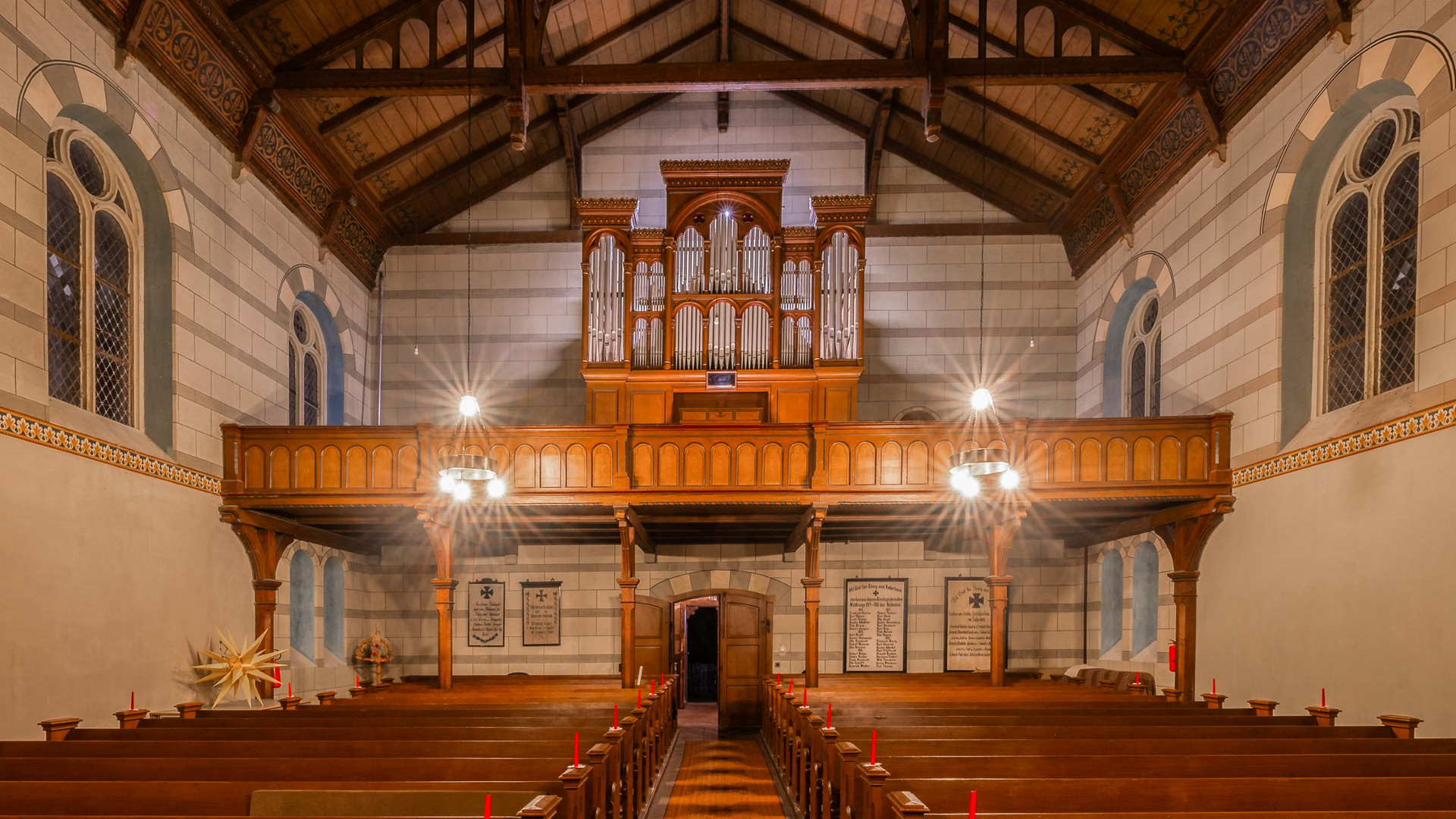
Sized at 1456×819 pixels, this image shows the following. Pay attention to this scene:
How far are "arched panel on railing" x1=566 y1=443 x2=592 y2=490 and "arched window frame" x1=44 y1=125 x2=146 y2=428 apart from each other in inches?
169

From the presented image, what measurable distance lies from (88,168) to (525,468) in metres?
5.11

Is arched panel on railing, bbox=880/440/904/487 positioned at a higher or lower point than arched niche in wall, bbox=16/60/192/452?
lower

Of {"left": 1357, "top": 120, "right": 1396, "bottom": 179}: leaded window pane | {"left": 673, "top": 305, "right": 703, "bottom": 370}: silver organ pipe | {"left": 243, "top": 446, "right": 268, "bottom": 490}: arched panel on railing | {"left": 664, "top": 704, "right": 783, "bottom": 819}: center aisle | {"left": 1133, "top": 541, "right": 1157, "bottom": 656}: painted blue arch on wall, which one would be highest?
{"left": 1357, "top": 120, "right": 1396, "bottom": 179}: leaded window pane

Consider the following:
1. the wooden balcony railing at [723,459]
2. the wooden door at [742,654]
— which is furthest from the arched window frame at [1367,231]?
the wooden door at [742,654]

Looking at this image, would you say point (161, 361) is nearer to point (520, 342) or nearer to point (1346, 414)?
point (520, 342)

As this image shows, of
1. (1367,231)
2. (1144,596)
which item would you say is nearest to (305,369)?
(1144,596)

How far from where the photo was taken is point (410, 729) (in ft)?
24.2

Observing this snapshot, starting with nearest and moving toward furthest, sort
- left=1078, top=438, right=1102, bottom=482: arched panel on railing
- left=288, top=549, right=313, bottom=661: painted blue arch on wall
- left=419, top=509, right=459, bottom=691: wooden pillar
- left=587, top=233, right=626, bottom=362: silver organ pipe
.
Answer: left=1078, top=438, right=1102, bottom=482: arched panel on railing, left=419, top=509, right=459, bottom=691: wooden pillar, left=288, top=549, right=313, bottom=661: painted blue arch on wall, left=587, top=233, right=626, bottom=362: silver organ pipe

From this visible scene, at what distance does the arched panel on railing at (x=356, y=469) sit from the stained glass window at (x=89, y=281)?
231 centimetres

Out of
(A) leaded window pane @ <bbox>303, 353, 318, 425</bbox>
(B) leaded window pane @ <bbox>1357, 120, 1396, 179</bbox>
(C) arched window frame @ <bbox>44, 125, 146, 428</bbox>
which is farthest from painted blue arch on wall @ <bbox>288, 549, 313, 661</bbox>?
(B) leaded window pane @ <bbox>1357, 120, 1396, 179</bbox>

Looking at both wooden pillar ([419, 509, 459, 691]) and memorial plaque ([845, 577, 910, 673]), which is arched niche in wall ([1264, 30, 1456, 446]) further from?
wooden pillar ([419, 509, 459, 691])

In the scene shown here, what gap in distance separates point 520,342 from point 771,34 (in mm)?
5971

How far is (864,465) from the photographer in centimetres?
1178

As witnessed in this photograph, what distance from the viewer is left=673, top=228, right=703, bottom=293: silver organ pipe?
1409cm
